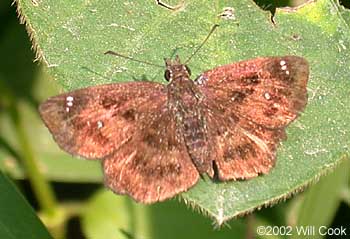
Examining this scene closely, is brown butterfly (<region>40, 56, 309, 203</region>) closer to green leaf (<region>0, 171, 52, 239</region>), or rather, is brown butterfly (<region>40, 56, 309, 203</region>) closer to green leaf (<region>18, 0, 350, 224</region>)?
green leaf (<region>18, 0, 350, 224</region>)

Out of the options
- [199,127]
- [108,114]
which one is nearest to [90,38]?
[108,114]

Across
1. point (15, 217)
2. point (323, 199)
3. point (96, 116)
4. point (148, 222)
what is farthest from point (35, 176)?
point (323, 199)

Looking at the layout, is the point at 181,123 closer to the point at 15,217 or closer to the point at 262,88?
the point at 262,88

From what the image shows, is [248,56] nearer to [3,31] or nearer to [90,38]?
[90,38]

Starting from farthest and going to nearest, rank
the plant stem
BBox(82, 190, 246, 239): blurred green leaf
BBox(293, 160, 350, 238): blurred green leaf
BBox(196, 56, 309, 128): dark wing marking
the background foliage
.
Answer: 1. the plant stem
2. BBox(82, 190, 246, 239): blurred green leaf
3. BBox(293, 160, 350, 238): blurred green leaf
4. BBox(196, 56, 309, 128): dark wing marking
5. the background foliage

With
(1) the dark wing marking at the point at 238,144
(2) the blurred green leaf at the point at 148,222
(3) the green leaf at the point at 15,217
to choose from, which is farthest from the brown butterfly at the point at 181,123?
(2) the blurred green leaf at the point at 148,222

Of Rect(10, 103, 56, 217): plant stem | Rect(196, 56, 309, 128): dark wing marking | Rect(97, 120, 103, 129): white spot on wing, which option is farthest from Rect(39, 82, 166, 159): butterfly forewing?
Rect(10, 103, 56, 217): plant stem

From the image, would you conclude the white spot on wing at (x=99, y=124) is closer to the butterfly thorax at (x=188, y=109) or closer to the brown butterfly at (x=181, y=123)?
the brown butterfly at (x=181, y=123)
